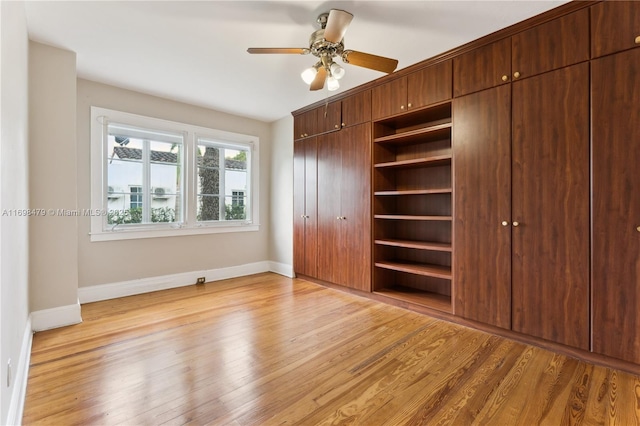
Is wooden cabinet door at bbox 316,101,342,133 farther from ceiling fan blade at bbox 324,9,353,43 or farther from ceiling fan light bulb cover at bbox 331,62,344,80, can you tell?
ceiling fan blade at bbox 324,9,353,43

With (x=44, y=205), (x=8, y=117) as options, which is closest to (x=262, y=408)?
(x=8, y=117)

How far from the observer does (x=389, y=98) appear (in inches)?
129

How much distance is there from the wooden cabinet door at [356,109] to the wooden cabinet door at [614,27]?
195 cm

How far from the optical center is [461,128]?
2.70 meters

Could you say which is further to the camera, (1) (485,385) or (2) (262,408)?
(1) (485,385)

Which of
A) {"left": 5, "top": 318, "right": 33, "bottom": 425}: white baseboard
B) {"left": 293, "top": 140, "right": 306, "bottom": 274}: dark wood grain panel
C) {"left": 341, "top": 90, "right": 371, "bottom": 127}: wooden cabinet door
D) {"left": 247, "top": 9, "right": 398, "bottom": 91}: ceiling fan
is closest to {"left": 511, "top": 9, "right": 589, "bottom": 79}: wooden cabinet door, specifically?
{"left": 247, "top": 9, "right": 398, "bottom": 91}: ceiling fan

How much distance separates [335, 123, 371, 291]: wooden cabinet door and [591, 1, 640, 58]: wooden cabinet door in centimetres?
196

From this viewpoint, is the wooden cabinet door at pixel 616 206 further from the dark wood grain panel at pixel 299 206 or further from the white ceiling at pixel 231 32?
the dark wood grain panel at pixel 299 206

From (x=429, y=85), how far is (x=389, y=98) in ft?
1.54

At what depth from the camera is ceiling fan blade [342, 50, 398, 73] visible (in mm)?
2207

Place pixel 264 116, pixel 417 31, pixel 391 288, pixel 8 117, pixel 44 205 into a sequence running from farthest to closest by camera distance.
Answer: pixel 264 116 → pixel 391 288 → pixel 44 205 → pixel 417 31 → pixel 8 117

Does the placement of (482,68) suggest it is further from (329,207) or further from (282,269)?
(282,269)

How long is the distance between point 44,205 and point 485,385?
146 inches

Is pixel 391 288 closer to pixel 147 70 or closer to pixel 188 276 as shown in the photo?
pixel 188 276
